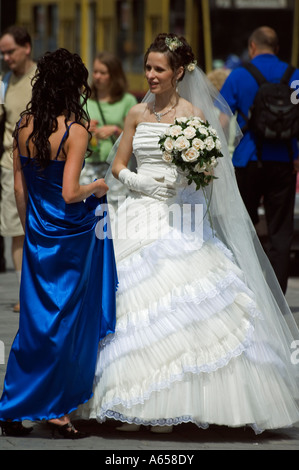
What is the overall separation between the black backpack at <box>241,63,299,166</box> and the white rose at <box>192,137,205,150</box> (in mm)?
2641

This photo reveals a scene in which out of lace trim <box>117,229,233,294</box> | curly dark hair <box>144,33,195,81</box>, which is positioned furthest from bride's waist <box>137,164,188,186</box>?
curly dark hair <box>144,33,195,81</box>

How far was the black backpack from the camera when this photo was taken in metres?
7.94

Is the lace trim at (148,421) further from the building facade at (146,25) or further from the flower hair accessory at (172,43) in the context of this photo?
the building facade at (146,25)

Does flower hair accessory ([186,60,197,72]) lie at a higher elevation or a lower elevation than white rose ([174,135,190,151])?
higher

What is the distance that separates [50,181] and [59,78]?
1.60ft

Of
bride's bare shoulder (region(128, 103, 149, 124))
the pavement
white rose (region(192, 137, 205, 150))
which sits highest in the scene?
bride's bare shoulder (region(128, 103, 149, 124))

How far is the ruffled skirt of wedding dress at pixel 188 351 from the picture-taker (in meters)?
4.98

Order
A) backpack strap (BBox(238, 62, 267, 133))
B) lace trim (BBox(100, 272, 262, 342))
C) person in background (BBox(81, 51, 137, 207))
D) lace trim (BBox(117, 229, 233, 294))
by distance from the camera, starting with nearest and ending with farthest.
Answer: lace trim (BBox(100, 272, 262, 342)) → lace trim (BBox(117, 229, 233, 294)) → backpack strap (BBox(238, 62, 267, 133)) → person in background (BBox(81, 51, 137, 207))

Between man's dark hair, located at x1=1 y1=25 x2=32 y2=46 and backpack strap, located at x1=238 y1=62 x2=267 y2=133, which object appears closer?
backpack strap, located at x1=238 y1=62 x2=267 y2=133

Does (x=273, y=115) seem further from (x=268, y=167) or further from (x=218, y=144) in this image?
(x=218, y=144)

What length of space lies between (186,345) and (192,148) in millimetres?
1023

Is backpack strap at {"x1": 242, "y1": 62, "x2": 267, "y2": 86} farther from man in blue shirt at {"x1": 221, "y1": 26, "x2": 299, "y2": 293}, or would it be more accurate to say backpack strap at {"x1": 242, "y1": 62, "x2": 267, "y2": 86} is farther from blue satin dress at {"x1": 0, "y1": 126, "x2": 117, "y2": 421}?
blue satin dress at {"x1": 0, "y1": 126, "x2": 117, "y2": 421}

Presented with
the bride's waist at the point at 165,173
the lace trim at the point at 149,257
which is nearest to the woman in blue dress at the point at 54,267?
the lace trim at the point at 149,257

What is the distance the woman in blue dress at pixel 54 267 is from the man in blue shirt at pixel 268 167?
3246 mm
